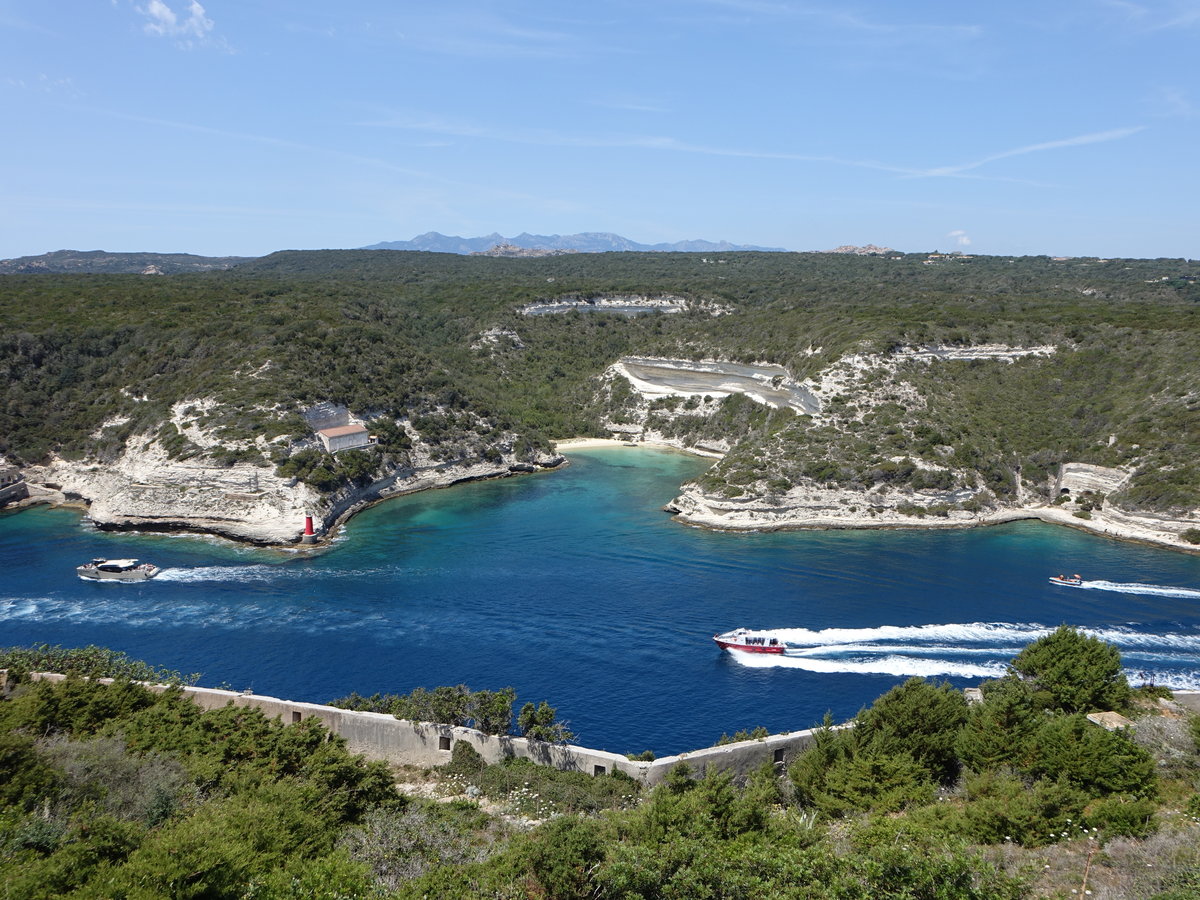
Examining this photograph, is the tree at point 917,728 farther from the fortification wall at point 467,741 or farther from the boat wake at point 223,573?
the boat wake at point 223,573

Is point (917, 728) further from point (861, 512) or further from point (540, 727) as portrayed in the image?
point (861, 512)

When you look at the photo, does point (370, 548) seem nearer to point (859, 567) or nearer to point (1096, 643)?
point (859, 567)

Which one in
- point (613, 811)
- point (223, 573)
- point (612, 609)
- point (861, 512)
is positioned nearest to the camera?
point (613, 811)

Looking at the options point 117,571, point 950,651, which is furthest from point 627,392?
point 950,651

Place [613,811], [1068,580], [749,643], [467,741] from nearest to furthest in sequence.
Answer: [613,811], [467,741], [749,643], [1068,580]

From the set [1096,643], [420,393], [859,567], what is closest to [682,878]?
[1096,643]

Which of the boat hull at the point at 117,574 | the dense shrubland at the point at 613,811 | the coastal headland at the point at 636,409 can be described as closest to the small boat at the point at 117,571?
the boat hull at the point at 117,574
